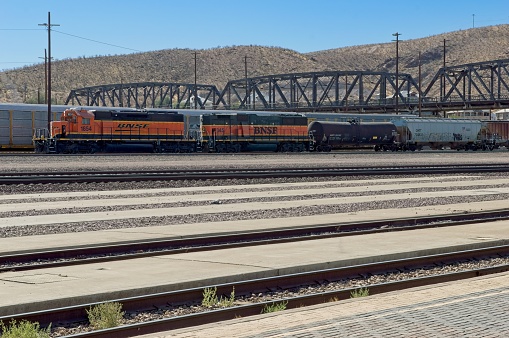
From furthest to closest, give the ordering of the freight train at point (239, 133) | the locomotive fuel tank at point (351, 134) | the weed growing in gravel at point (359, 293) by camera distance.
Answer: the locomotive fuel tank at point (351, 134), the freight train at point (239, 133), the weed growing in gravel at point (359, 293)

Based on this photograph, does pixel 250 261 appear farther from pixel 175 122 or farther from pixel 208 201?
pixel 175 122

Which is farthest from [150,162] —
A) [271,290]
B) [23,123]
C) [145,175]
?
[271,290]

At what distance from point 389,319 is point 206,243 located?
7574mm

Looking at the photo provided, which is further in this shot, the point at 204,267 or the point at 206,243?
the point at 206,243

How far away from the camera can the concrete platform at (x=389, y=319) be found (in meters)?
8.09

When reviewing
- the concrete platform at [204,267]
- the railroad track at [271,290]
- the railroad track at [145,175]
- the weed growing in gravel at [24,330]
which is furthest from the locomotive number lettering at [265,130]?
the weed growing in gravel at [24,330]

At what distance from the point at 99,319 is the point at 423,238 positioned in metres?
9.09

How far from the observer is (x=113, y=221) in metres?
19.4

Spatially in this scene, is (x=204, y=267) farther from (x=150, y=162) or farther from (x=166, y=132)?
(x=166, y=132)

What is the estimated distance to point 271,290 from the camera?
36.5ft

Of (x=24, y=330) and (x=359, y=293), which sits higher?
(x=24, y=330)

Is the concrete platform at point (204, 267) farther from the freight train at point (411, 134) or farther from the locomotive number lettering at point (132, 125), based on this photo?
the freight train at point (411, 134)

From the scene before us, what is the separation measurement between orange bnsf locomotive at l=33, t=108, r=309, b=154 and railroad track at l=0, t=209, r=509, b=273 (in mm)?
37349

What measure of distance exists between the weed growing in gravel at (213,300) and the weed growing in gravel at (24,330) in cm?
215
